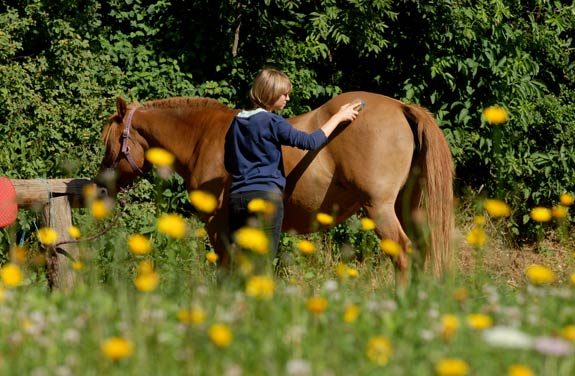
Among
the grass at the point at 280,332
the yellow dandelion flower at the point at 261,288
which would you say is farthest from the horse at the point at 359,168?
the yellow dandelion flower at the point at 261,288

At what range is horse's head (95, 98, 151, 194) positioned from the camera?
6559mm

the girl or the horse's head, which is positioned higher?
the girl

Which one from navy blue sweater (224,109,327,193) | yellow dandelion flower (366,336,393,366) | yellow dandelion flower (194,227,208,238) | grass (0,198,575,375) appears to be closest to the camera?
yellow dandelion flower (366,336,393,366)

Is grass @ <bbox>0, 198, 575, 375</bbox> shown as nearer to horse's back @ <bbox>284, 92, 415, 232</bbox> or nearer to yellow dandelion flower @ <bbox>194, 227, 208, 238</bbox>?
yellow dandelion flower @ <bbox>194, 227, 208, 238</bbox>

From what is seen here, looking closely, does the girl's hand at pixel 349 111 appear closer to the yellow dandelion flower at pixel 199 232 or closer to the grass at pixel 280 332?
the yellow dandelion flower at pixel 199 232

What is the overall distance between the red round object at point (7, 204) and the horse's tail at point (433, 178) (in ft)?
8.70

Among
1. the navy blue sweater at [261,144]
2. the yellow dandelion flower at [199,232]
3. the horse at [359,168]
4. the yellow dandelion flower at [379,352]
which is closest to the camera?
the yellow dandelion flower at [379,352]

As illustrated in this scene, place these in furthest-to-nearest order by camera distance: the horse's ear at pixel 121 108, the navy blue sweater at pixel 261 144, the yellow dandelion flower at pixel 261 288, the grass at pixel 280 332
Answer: the horse's ear at pixel 121 108 → the navy blue sweater at pixel 261 144 → the yellow dandelion flower at pixel 261 288 → the grass at pixel 280 332

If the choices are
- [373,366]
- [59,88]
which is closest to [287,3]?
[59,88]

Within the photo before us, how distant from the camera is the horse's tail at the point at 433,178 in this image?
577cm

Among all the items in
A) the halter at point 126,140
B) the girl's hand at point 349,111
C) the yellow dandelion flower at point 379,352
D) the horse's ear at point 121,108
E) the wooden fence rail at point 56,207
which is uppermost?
the yellow dandelion flower at point 379,352

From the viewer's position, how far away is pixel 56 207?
240 inches

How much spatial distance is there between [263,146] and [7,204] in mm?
1765

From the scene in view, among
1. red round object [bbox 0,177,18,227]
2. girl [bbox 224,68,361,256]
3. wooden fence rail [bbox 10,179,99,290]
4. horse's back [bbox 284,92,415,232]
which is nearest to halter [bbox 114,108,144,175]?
wooden fence rail [bbox 10,179,99,290]
